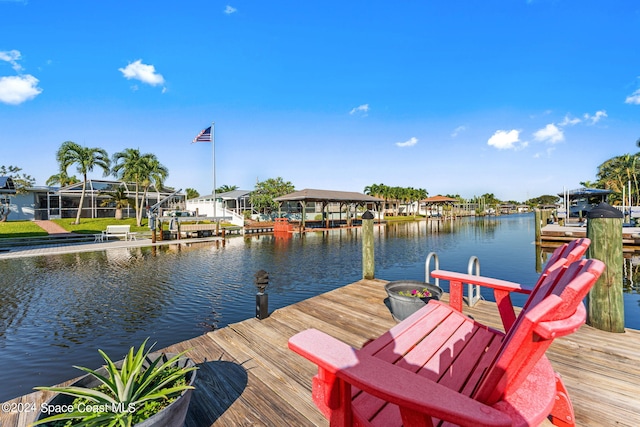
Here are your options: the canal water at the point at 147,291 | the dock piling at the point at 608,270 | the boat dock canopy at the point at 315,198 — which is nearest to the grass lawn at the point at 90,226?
the canal water at the point at 147,291

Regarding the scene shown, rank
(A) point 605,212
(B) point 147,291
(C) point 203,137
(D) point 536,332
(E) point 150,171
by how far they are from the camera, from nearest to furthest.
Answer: (D) point 536,332 → (A) point 605,212 → (B) point 147,291 → (C) point 203,137 → (E) point 150,171

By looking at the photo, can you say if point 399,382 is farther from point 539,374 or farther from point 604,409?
point 604,409

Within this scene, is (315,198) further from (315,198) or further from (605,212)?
(605,212)

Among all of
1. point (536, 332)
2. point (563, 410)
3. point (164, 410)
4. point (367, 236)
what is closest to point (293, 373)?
point (164, 410)

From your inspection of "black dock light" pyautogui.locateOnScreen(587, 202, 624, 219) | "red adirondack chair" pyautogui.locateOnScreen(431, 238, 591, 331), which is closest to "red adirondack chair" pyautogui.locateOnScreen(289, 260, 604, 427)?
"red adirondack chair" pyautogui.locateOnScreen(431, 238, 591, 331)

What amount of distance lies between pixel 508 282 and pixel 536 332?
1994mm

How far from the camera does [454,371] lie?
1.83m

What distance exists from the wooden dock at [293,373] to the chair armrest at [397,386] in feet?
4.53

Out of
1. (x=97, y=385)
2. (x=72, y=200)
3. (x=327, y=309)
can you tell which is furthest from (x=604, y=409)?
(x=72, y=200)

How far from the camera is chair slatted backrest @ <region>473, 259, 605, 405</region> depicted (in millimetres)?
1024

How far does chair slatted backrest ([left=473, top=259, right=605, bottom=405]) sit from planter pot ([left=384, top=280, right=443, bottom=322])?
292 centimetres

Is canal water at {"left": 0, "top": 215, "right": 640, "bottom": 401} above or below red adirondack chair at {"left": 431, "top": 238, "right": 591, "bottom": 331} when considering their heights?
below

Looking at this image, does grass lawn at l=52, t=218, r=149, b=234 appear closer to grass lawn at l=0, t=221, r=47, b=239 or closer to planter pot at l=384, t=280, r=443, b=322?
grass lawn at l=0, t=221, r=47, b=239

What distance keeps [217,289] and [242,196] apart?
1283 inches
